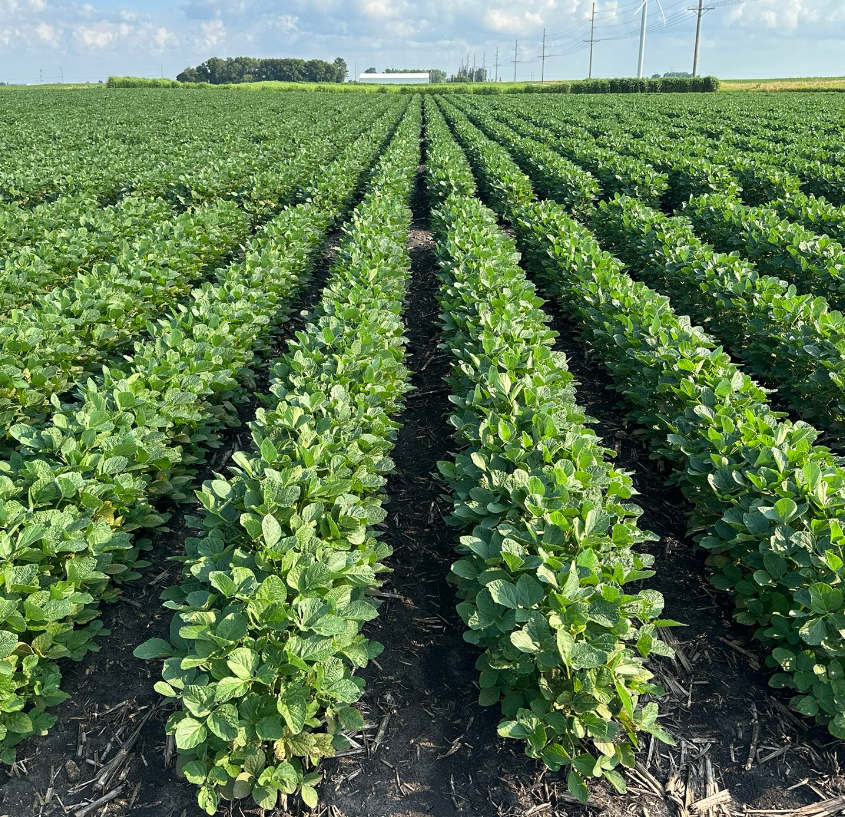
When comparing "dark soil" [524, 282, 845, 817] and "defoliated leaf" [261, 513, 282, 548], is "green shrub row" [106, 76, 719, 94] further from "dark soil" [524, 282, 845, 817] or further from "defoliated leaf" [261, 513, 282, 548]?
"defoliated leaf" [261, 513, 282, 548]

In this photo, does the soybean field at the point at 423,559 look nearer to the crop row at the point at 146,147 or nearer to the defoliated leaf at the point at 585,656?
the defoliated leaf at the point at 585,656

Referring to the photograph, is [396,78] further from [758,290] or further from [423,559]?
[423,559]

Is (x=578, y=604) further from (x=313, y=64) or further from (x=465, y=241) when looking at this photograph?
(x=313, y=64)

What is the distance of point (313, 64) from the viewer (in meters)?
113

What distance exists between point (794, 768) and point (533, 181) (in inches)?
537

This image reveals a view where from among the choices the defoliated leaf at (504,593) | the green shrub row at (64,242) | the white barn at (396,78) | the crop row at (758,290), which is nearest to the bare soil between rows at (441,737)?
the defoliated leaf at (504,593)

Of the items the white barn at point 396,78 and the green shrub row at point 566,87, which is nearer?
the green shrub row at point 566,87

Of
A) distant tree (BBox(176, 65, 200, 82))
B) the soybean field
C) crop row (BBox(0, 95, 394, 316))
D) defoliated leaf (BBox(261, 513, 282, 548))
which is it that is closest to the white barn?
distant tree (BBox(176, 65, 200, 82))

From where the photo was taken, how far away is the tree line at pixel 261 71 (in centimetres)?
10844

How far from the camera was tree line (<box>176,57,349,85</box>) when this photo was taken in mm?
108438

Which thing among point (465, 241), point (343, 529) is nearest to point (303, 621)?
point (343, 529)

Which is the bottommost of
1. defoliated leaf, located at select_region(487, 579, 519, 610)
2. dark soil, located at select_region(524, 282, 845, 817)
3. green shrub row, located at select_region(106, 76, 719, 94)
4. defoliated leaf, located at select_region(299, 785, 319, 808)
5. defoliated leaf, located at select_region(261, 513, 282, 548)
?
dark soil, located at select_region(524, 282, 845, 817)

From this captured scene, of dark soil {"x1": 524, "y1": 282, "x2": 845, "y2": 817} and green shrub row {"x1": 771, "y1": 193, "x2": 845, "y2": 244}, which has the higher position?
green shrub row {"x1": 771, "y1": 193, "x2": 845, "y2": 244}

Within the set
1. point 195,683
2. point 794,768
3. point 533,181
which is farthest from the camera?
point 533,181
